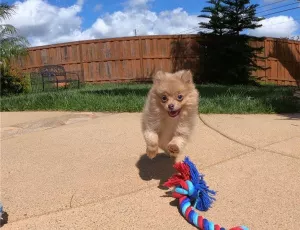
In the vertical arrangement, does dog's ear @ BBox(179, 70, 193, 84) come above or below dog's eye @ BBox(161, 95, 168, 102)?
above

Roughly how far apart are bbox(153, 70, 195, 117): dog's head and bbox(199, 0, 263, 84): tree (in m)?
16.7

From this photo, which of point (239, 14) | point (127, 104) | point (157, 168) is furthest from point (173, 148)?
point (239, 14)

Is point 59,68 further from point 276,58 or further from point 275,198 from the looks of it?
point 275,198

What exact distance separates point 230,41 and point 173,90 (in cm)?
1759

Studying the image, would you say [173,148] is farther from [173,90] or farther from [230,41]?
[230,41]

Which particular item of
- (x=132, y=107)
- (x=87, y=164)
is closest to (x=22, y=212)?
(x=87, y=164)

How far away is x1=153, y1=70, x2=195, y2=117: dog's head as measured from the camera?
11.8 ft

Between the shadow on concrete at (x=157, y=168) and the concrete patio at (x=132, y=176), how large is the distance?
0.04 feet

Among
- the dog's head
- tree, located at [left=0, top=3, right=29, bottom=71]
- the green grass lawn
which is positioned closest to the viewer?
the dog's head

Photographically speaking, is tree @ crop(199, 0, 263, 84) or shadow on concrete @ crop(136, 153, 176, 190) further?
tree @ crop(199, 0, 263, 84)

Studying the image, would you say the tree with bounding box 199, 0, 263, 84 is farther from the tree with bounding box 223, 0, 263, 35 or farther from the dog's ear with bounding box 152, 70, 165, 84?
the dog's ear with bounding box 152, 70, 165, 84

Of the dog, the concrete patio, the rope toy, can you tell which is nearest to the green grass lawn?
the concrete patio

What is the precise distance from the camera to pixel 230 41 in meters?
20.2

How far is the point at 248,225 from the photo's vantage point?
2828 mm
